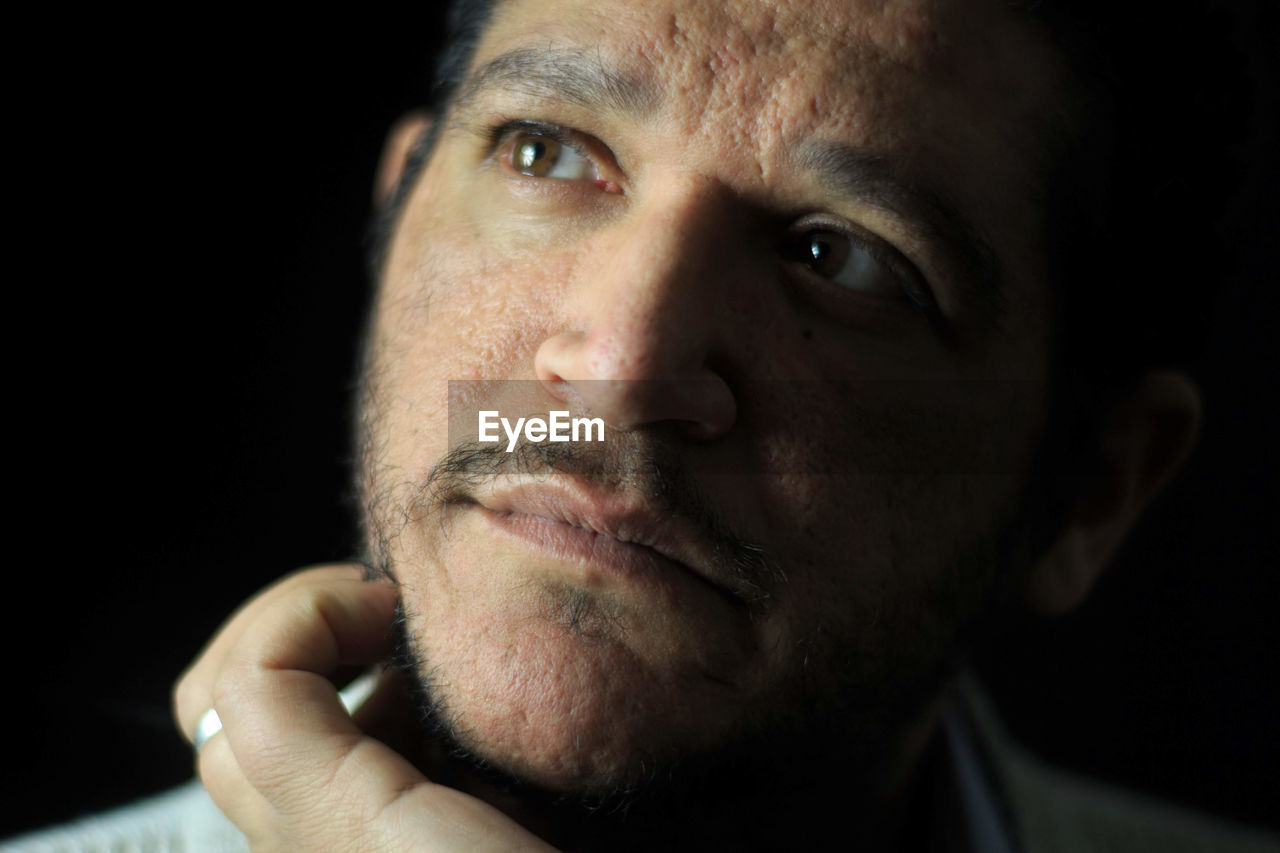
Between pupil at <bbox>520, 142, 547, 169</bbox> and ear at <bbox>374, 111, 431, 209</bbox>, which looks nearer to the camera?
pupil at <bbox>520, 142, 547, 169</bbox>


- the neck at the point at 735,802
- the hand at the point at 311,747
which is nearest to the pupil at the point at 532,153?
the hand at the point at 311,747

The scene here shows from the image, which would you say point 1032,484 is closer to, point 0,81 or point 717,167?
point 717,167

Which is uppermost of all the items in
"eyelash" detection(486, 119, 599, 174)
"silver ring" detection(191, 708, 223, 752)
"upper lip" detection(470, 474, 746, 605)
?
"eyelash" detection(486, 119, 599, 174)

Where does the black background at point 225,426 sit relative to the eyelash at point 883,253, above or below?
below

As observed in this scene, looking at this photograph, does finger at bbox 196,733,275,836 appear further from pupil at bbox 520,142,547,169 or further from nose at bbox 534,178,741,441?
pupil at bbox 520,142,547,169

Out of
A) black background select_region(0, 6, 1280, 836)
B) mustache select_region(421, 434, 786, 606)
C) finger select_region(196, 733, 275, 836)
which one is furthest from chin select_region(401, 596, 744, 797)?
black background select_region(0, 6, 1280, 836)

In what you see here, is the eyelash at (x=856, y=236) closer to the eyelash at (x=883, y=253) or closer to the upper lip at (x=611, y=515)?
the eyelash at (x=883, y=253)

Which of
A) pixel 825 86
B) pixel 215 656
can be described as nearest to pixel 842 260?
pixel 825 86

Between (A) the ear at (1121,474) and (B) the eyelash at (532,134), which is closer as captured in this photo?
(B) the eyelash at (532,134)
